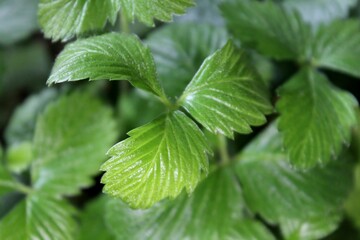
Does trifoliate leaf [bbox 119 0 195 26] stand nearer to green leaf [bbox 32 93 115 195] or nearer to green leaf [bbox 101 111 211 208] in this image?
green leaf [bbox 101 111 211 208]

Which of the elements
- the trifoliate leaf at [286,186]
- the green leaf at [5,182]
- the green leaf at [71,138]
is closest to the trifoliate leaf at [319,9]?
the trifoliate leaf at [286,186]

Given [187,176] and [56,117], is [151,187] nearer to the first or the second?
[187,176]

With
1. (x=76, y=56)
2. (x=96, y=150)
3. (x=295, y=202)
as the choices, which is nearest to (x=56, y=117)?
(x=96, y=150)

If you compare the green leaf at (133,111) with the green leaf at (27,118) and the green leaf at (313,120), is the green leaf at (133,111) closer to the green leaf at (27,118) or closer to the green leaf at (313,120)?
the green leaf at (27,118)

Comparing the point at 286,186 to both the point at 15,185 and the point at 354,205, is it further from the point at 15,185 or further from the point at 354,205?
the point at 15,185

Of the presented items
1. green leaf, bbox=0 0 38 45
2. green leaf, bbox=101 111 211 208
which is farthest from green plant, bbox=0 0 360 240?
green leaf, bbox=0 0 38 45

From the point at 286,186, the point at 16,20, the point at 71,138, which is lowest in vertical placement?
the point at 286,186

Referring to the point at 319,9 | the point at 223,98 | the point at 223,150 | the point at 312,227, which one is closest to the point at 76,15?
the point at 223,98
